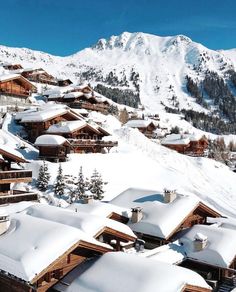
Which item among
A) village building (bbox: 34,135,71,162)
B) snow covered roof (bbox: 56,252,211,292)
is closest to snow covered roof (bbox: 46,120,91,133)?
village building (bbox: 34,135,71,162)

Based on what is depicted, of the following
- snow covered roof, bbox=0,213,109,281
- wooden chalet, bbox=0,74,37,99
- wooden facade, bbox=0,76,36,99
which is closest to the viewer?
snow covered roof, bbox=0,213,109,281

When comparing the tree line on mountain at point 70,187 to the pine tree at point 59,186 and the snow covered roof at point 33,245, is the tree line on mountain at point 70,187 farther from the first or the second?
the snow covered roof at point 33,245

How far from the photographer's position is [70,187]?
37.6m

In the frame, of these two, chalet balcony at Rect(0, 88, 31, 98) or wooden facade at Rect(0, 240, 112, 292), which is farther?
chalet balcony at Rect(0, 88, 31, 98)

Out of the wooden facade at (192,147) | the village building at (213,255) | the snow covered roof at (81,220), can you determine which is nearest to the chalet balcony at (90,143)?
the village building at (213,255)

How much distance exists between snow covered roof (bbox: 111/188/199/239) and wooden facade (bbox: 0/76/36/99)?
38.9m

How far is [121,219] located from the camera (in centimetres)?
2438

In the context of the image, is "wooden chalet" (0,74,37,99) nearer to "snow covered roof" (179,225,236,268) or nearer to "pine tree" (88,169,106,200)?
"pine tree" (88,169,106,200)

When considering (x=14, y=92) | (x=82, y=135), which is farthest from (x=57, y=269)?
(x=14, y=92)

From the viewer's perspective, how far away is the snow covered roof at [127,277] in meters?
13.4

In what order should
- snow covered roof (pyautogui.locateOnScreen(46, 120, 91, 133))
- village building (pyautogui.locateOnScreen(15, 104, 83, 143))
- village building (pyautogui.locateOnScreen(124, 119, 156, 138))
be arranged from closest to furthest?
snow covered roof (pyautogui.locateOnScreen(46, 120, 91, 133)) < village building (pyautogui.locateOnScreen(15, 104, 83, 143)) < village building (pyautogui.locateOnScreen(124, 119, 156, 138))

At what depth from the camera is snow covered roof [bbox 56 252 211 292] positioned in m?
13.4

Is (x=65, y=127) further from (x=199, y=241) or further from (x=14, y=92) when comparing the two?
(x=199, y=241)

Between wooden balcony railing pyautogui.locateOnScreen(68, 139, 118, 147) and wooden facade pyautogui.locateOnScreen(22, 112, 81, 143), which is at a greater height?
wooden facade pyautogui.locateOnScreen(22, 112, 81, 143)
